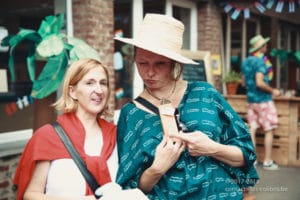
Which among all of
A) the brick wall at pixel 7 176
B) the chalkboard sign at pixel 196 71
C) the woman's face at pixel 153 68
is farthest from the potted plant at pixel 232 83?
the woman's face at pixel 153 68

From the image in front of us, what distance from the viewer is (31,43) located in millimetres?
2734

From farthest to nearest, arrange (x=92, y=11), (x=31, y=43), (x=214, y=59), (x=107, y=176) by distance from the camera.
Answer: (x=214, y=59), (x=92, y=11), (x=31, y=43), (x=107, y=176)

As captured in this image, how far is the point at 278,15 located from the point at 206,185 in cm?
830

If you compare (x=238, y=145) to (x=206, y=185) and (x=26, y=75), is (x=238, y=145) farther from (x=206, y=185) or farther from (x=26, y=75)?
(x=26, y=75)

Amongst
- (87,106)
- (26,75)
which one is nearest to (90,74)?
(87,106)

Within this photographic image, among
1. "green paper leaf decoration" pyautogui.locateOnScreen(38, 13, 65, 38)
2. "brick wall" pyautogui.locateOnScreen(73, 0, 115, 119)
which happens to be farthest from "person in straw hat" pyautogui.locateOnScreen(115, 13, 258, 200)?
"brick wall" pyautogui.locateOnScreen(73, 0, 115, 119)

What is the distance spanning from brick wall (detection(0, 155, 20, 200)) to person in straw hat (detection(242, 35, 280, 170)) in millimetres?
3221

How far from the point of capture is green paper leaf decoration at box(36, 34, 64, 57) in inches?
97.0

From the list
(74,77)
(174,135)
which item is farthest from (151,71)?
(74,77)

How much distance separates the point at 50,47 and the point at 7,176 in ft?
4.79

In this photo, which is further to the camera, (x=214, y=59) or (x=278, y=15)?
(x=278, y=15)

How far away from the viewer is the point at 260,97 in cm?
509

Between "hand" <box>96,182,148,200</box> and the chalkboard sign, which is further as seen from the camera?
the chalkboard sign

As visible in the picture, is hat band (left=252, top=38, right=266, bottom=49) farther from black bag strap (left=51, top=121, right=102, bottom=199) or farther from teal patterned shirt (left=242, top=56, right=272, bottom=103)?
black bag strap (left=51, top=121, right=102, bottom=199)
